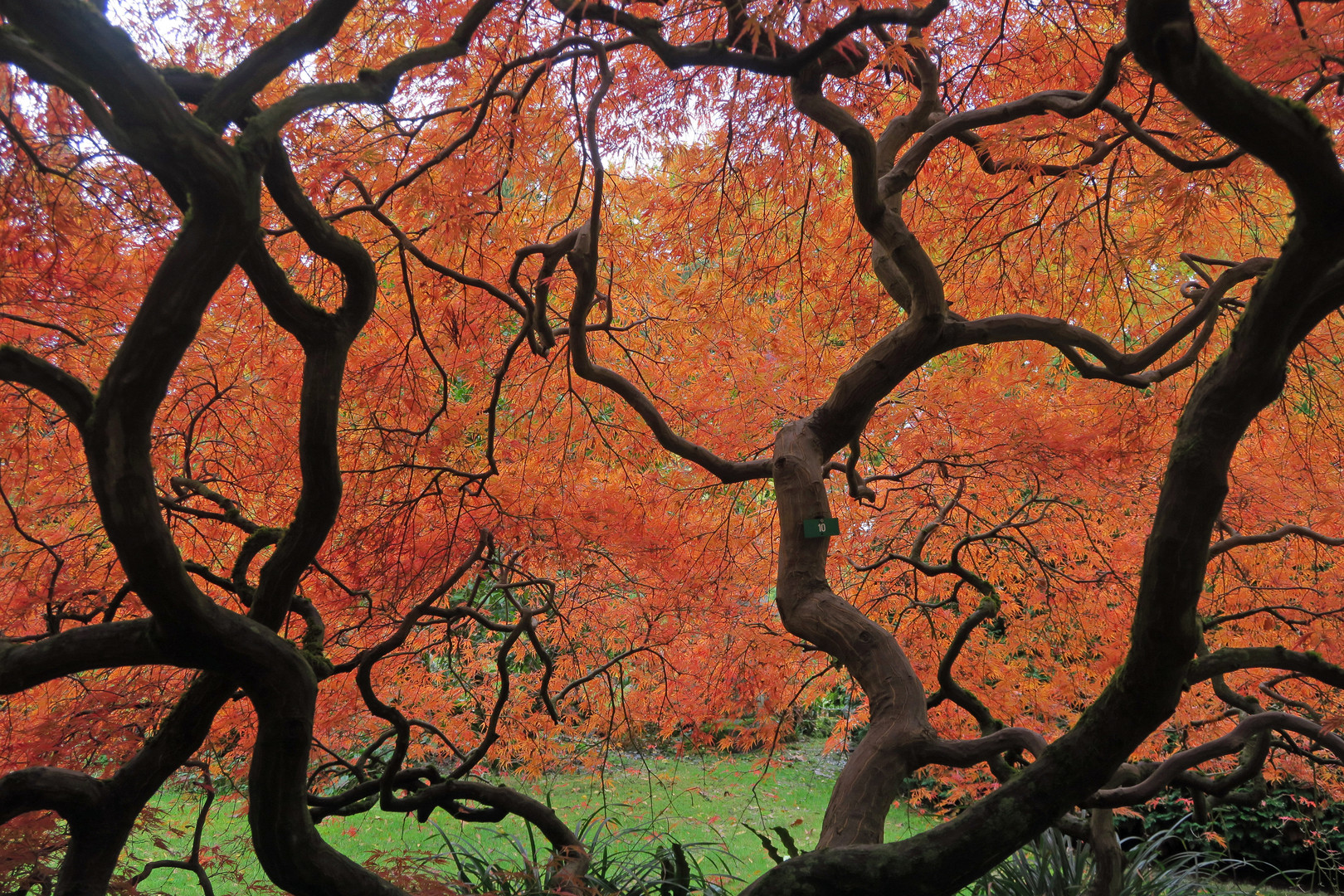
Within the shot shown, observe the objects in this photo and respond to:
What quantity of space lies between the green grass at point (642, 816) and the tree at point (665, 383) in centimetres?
147

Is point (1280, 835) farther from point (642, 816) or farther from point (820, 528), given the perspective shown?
point (820, 528)

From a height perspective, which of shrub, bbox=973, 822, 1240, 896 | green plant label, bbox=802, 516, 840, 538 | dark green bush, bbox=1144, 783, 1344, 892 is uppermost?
dark green bush, bbox=1144, 783, 1344, 892

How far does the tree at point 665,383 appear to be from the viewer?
198 centimetres

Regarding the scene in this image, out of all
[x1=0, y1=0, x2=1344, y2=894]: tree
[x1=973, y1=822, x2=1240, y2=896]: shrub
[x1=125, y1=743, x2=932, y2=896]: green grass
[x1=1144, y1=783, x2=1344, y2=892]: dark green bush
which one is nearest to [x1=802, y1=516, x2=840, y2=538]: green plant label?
[x1=0, y1=0, x2=1344, y2=894]: tree

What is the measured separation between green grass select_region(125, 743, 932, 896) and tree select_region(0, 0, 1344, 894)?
4.84 ft

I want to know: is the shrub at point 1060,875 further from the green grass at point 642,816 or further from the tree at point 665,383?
the green grass at point 642,816

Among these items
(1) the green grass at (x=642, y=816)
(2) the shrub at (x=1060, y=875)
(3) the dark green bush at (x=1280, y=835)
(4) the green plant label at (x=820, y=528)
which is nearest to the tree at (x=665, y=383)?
(4) the green plant label at (x=820, y=528)

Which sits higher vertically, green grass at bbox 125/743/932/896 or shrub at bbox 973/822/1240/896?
green grass at bbox 125/743/932/896

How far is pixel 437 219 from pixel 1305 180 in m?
2.67

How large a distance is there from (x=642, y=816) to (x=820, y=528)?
5533mm

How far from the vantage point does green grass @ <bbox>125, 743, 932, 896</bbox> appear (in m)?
6.20

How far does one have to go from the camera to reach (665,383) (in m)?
4.60

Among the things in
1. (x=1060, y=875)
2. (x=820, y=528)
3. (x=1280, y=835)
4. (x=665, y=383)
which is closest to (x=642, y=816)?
(x=1060, y=875)

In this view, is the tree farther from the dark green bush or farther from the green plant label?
the dark green bush
